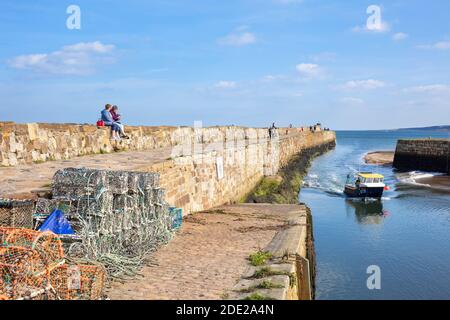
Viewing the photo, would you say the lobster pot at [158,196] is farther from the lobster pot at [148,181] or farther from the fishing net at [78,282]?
the fishing net at [78,282]

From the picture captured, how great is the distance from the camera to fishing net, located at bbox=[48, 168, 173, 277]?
6.71m

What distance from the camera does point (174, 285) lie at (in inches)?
269

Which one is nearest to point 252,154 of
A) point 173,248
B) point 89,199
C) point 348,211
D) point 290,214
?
point 348,211

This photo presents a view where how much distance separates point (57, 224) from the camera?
6371 millimetres

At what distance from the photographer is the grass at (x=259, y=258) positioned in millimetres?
8086

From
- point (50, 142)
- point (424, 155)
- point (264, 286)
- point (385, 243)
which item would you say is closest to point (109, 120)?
point (50, 142)

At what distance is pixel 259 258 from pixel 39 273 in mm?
4286

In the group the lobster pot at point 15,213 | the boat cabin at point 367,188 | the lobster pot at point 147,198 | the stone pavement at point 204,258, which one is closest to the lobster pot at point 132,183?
the lobster pot at point 147,198

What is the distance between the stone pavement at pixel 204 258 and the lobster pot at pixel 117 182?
129cm

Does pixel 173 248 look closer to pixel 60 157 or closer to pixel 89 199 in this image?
pixel 89 199

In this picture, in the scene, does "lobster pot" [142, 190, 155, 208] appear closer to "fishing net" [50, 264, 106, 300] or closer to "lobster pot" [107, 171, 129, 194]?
"lobster pot" [107, 171, 129, 194]

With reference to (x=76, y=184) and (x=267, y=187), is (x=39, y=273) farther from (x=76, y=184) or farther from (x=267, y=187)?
(x=267, y=187)
